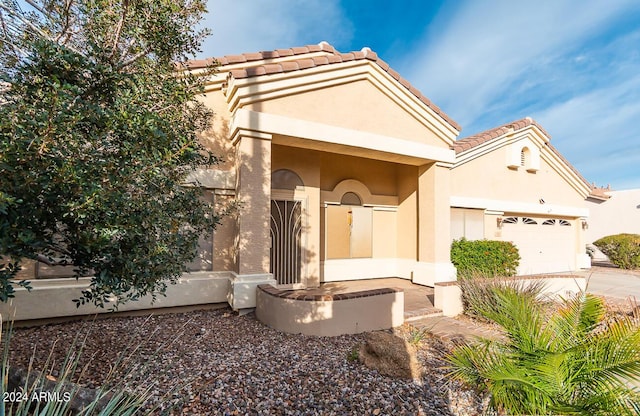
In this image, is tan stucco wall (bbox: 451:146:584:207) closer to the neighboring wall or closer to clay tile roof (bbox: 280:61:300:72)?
the neighboring wall

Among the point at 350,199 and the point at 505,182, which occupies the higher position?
the point at 505,182

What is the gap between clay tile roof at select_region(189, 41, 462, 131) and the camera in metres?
7.63

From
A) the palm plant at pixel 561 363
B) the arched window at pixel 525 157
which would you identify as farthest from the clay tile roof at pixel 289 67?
the arched window at pixel 525 157

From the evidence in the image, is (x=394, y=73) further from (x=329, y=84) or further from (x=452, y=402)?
(x=452, y=402)

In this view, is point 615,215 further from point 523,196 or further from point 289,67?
point 289,67

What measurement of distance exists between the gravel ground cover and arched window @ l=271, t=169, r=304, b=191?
4353 mm

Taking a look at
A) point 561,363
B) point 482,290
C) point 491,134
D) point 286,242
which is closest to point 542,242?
point 491,134

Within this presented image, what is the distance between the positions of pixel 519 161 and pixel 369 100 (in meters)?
9.86

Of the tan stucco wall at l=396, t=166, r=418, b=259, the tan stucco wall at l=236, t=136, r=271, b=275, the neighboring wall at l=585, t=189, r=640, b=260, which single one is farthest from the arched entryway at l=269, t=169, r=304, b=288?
the neighboring wall at l=585, t=189, r=640, b=260

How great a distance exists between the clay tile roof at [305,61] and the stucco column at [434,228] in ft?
6.32

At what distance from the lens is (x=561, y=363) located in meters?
2.77

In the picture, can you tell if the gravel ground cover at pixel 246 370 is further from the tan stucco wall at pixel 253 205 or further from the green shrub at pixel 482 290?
the green shrub at pixel 482 290

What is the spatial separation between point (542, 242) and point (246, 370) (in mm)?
17288

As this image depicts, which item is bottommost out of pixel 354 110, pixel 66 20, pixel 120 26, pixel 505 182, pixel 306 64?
pixel 505 182
